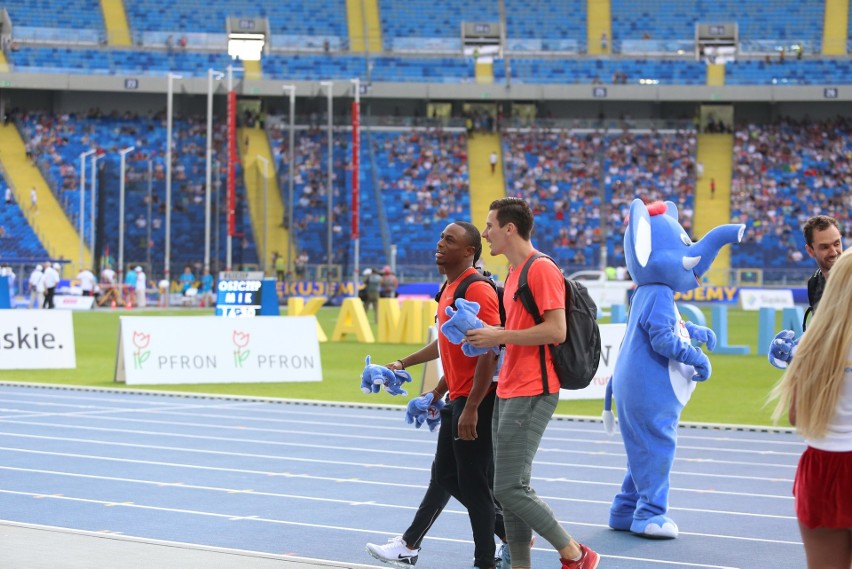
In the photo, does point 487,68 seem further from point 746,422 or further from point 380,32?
point 746,422

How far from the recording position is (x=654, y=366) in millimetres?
8562

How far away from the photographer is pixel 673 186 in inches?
2128

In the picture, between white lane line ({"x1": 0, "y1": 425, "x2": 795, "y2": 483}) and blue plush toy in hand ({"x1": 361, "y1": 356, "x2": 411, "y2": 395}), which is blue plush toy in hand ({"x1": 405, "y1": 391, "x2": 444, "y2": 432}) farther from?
white lane line ({"x1": 0, "y1": 425, "x2": 795, "y2": 483})

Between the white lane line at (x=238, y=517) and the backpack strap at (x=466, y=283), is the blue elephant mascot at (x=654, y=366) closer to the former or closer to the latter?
the white lane line at (x=238, y=517)

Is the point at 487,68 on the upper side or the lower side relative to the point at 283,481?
upper

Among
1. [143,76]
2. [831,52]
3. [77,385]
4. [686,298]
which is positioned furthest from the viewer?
[831,52]

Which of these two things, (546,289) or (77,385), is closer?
(546,289)

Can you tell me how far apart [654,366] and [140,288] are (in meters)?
39.0

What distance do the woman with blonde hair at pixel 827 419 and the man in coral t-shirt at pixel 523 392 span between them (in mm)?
1812

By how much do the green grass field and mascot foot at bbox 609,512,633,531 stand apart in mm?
4116

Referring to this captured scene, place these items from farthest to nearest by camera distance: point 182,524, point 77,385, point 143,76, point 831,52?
point 831,52 → point 143,76 → point 77,385 → point 182,524

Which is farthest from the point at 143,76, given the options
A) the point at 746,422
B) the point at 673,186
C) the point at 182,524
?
the point at 182,524

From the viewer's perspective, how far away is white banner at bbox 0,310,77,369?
21000 millimetres

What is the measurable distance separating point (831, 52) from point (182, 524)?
52.8m
